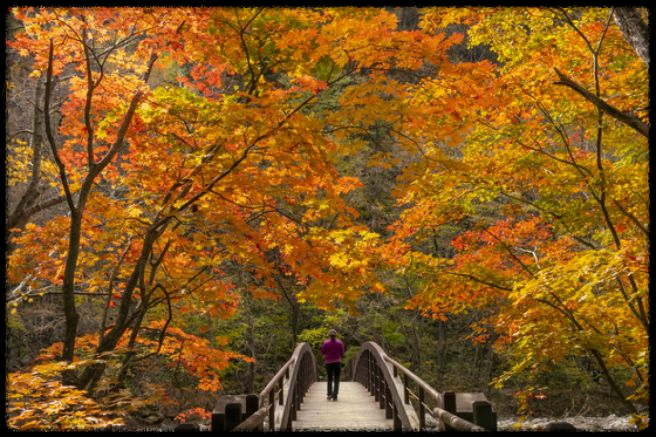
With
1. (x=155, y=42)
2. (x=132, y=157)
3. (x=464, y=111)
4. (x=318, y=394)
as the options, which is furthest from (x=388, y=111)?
(x=318, y=394)

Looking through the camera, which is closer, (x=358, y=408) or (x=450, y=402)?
(x=450, y=402)

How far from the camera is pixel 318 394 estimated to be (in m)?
14.2

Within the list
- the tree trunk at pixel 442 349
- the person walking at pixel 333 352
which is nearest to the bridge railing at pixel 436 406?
the person walking at pixel 333 352

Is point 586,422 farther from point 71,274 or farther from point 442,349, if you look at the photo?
point 71,274

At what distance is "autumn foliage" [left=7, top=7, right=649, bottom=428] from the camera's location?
5859 mm

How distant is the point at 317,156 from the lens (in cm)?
582

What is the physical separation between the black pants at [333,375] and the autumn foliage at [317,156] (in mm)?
2597

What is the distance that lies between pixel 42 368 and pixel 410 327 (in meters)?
18.2

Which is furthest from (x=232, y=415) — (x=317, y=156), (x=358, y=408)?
(x=358, y=408)

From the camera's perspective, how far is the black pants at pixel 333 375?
1145cm

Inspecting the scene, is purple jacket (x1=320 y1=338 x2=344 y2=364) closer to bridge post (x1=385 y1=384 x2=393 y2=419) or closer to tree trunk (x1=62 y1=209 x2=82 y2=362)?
bridge post (x1=385 y1=384 x2=393 y2=419)

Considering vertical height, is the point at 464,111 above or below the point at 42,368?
above

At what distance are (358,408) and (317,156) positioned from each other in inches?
284

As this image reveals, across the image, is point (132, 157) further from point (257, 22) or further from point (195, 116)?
point (257, 22)
